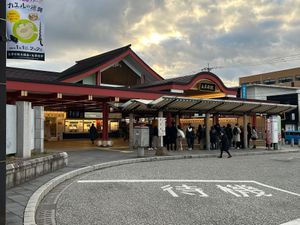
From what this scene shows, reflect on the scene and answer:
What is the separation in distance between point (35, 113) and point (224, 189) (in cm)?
749

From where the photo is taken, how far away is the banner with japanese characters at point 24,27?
19.6 ft

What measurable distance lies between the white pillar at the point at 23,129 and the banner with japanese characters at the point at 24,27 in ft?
13.0

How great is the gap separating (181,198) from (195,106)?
43.5 feet

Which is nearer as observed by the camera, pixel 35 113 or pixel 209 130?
pixel 35 113

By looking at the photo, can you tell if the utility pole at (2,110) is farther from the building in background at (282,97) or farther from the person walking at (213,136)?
the building in background at (282,97)

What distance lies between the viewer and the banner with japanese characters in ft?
19.6

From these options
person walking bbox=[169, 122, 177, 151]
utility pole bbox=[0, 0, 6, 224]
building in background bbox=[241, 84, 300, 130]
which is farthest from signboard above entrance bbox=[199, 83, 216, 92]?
utility pole bbox=[0, 0, 6, 224]

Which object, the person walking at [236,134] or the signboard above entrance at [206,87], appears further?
the signboard above entrance at [206,87]

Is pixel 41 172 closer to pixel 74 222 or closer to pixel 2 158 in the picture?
pixel 74 222

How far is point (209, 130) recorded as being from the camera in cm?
2292

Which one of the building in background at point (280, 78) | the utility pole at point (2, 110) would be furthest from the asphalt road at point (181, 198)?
the building in background at point (280, 78)

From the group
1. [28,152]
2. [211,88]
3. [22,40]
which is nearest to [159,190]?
[28,152]

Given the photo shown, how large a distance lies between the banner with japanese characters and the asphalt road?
3.16m

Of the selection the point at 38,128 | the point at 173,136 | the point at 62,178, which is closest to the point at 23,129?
the point at 62,178
